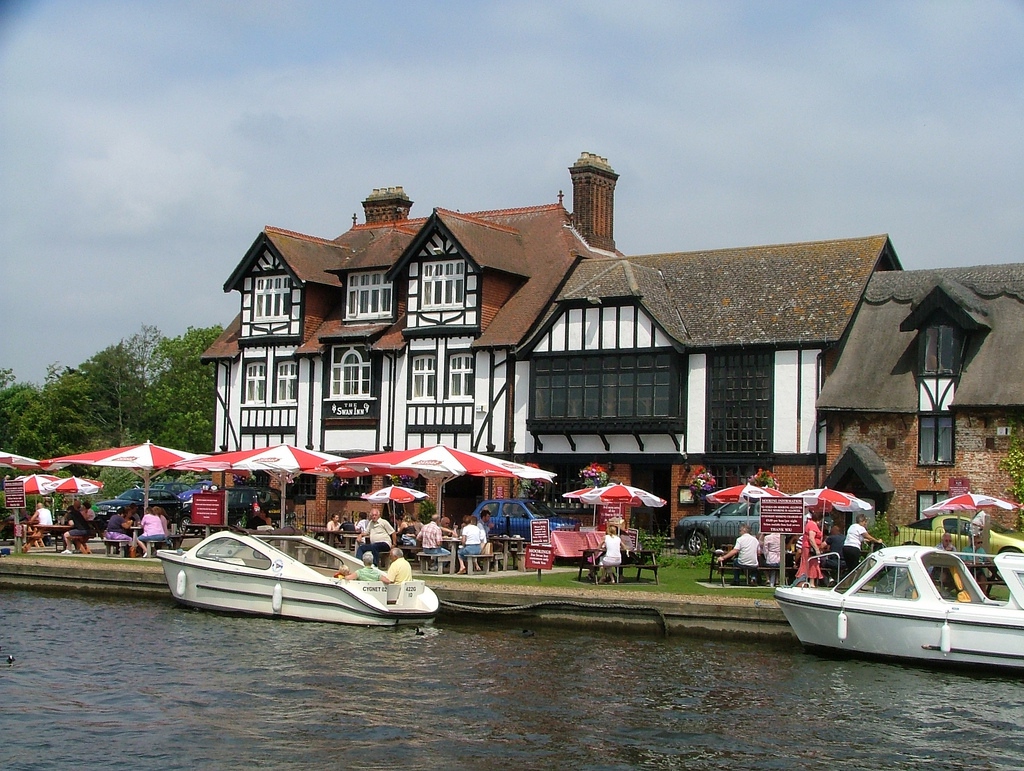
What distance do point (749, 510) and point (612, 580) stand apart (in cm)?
784

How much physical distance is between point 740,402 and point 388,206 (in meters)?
20.3

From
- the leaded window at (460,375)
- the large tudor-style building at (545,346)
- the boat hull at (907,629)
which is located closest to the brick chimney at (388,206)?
the large tudor-style building at (545,346)

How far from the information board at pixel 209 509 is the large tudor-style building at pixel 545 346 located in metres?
11.3

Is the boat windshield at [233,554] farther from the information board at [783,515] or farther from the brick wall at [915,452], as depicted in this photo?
the brick wall at [915,452]

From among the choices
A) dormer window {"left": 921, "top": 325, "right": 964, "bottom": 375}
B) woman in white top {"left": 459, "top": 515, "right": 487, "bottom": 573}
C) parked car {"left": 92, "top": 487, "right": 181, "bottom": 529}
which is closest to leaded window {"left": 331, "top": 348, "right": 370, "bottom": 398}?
parked car {"left": 92, "top": 487, "right": 181, "bottom": 529}

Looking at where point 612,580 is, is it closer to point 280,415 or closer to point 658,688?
point 658,688

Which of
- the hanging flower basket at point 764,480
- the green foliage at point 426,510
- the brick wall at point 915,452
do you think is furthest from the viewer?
the green foliage at point 426,510

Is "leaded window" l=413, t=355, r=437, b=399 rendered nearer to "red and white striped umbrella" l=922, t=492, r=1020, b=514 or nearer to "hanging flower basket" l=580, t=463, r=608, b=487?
"hanging flower basket" l=580, t=463, r=608, b=487

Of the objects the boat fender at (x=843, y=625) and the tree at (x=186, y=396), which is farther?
the tree at (x=186, y=396)

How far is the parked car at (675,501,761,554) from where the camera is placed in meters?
33.1

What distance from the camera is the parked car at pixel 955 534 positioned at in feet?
92.7

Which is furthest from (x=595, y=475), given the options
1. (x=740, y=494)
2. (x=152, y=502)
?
(x=152, y=502)

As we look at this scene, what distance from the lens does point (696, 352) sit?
38719 millimetres

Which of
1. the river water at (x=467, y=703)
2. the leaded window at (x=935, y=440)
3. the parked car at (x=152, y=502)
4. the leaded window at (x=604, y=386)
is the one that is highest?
the leaded window at (x=604, y=386)
